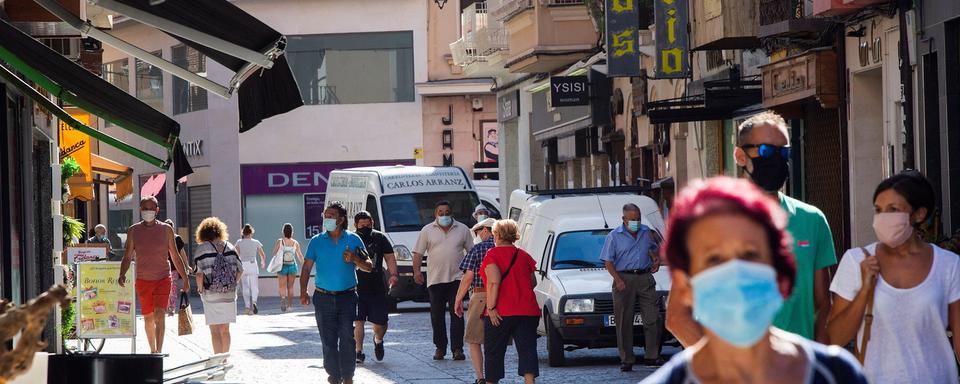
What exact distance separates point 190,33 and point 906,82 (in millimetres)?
10499

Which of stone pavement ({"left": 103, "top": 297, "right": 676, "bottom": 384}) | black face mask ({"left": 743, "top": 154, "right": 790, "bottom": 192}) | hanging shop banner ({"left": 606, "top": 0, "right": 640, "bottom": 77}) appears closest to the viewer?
black face mask ({"left": 743, "top": 154, "right": 790, "bottom": 192})

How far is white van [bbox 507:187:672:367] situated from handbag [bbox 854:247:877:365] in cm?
1141

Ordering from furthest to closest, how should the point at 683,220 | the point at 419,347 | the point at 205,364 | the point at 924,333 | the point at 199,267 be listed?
the point at 419,347, the point at 199,267, the point at 205,364, the point at 924,333, the point at 683,220

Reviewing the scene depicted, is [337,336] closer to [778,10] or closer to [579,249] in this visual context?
[579,249]

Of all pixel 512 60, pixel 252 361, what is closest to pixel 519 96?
pixel 512 60

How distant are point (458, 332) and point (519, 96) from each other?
24.3 m

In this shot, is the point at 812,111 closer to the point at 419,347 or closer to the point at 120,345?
the point at 419,347

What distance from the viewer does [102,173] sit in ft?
114

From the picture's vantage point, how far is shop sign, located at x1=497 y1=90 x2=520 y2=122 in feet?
146

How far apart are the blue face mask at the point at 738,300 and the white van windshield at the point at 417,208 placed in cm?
3044

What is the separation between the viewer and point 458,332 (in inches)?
802

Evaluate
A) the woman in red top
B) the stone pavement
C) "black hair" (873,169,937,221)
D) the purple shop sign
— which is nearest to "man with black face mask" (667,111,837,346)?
"black hair" (873,169,937,221)

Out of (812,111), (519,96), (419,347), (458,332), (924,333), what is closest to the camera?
(924,333)

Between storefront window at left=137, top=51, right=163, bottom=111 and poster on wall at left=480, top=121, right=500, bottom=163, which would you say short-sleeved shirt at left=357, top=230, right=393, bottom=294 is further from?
storefront window at left=137, top=51, right=163, bottom=111
